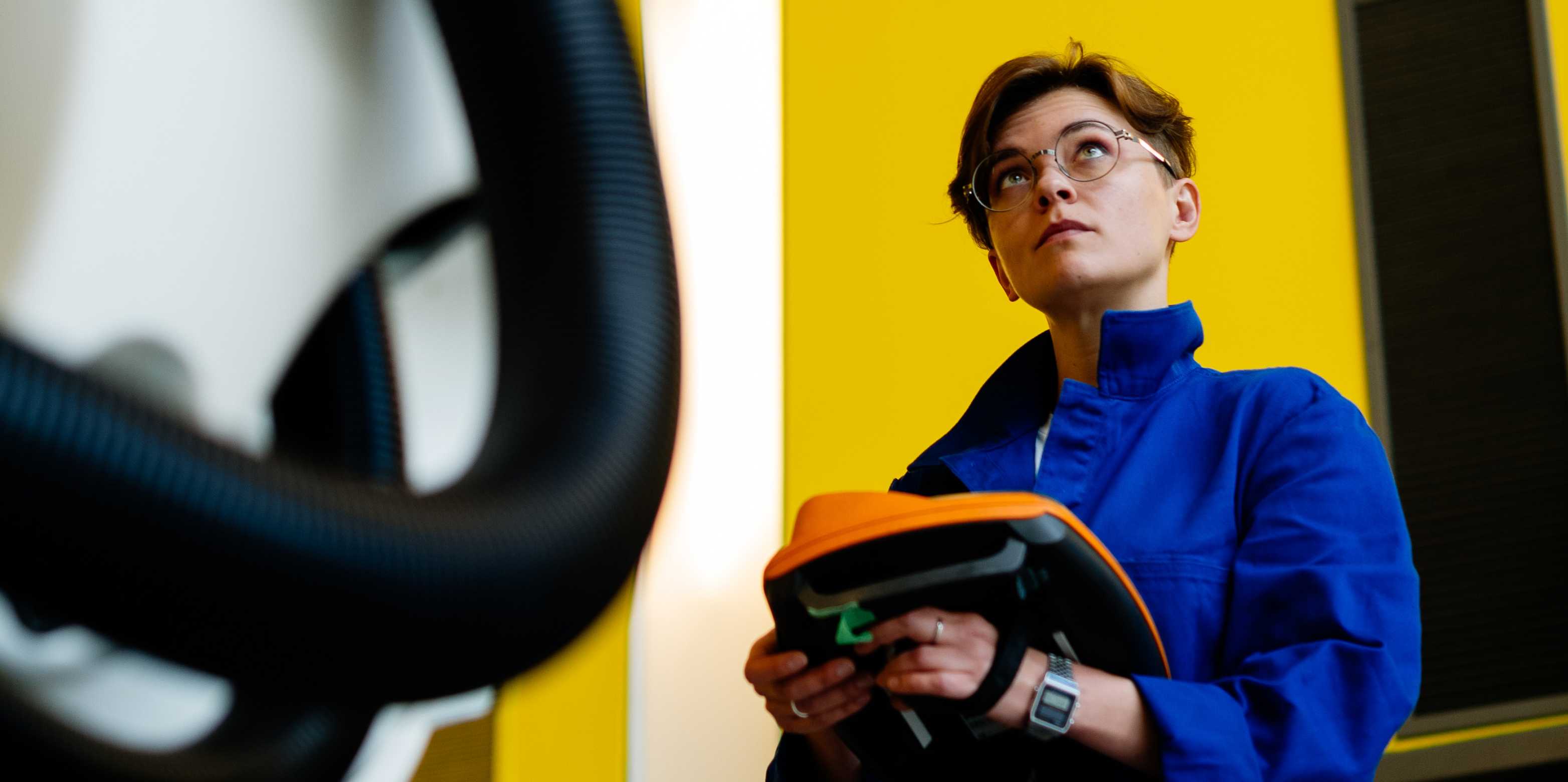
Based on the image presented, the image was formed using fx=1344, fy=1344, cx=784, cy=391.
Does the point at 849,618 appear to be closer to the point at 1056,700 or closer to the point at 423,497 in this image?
the point at 1056,700

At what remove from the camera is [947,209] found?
7.72ft

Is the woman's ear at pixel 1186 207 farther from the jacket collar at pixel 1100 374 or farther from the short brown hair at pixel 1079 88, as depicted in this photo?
the jacket collar at pixel 1100 374

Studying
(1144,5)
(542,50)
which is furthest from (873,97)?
(542,50)

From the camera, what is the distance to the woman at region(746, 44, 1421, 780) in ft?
2.79

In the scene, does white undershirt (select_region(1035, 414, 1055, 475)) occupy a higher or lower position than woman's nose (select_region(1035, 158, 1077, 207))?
lower

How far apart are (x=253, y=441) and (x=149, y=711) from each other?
123 millimetres

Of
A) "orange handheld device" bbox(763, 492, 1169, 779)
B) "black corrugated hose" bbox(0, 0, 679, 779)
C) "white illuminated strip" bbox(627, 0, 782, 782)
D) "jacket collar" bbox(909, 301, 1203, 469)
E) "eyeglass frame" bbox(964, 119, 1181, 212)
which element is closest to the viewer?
"black corrugated hose" bbox(0, 0, 679, 779)

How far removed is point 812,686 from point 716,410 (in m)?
1.19

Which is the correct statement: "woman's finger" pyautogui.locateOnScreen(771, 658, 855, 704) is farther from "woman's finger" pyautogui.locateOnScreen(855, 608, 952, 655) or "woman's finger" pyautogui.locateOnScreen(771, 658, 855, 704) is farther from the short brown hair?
the short brown hair

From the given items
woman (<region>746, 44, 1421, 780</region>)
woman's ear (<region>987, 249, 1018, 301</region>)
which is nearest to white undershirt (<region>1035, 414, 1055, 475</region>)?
woman (<region>746, 44, 1421, 780</region>)

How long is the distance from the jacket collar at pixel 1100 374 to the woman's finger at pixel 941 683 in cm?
36

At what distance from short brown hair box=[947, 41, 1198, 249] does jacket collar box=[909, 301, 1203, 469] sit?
0.18 m

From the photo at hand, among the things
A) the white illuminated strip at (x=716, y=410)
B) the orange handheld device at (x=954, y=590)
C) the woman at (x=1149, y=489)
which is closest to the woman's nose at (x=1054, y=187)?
the woman at (x=1149, y=489)

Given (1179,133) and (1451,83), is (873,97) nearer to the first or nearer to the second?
(1451,83)
